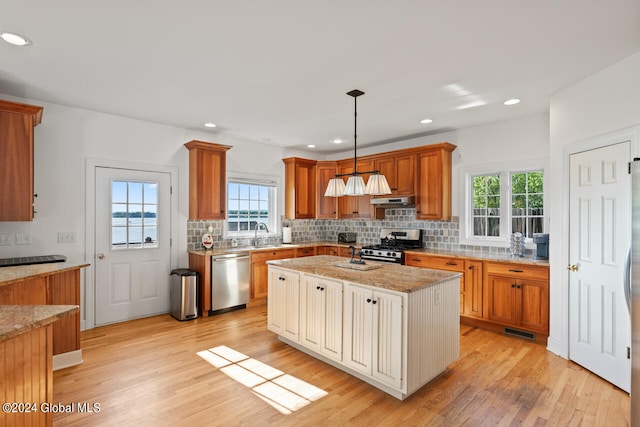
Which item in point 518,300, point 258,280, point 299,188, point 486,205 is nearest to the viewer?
point 518,300

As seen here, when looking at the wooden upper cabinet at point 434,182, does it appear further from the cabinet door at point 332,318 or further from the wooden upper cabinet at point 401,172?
the cabinet door at point 332,318

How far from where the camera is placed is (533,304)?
364 centimetres

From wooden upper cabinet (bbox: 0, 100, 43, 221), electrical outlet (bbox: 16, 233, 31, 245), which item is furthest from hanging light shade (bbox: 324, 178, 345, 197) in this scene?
electrical outlet (bbox: 16, 233, 31, 245)

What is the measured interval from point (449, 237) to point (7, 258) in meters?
5.25

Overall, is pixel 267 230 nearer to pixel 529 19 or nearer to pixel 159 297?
pixel 159 297

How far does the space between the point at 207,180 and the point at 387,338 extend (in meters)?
3.39

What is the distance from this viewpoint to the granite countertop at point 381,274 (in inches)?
101

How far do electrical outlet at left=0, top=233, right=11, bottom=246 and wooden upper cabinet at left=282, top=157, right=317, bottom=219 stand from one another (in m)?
3.61

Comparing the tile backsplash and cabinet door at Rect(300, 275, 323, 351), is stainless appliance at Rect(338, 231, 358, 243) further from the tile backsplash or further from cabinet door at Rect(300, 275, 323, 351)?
cabinet door at Rect(300, 275, 323, 351)

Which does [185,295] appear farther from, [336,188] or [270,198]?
[336,188]

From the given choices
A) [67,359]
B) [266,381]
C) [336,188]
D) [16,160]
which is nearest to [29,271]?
[67,359]

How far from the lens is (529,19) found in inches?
83.0

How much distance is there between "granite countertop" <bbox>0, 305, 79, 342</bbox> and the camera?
1383 millimetres

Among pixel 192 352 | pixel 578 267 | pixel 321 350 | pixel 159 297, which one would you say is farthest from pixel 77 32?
pixel 578 267
